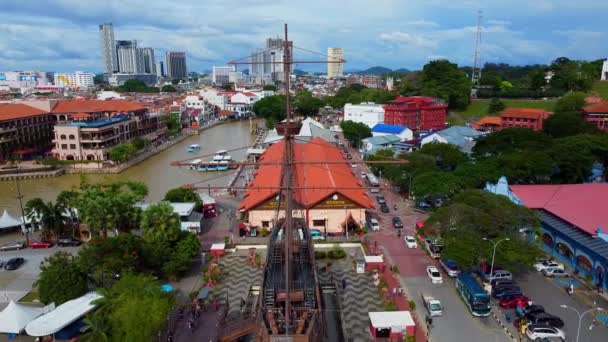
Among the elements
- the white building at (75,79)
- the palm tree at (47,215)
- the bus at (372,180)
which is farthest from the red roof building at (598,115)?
the white building at (75,79)

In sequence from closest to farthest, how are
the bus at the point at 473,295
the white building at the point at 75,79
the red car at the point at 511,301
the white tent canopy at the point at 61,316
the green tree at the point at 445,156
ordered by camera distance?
1. the white tent canopy at the point at 61,316
2. the bus at the point at 473,295
3. the red car at the point at 511,301
4. the green tree at the point at 445,156
5. the white building at the point at 75,79

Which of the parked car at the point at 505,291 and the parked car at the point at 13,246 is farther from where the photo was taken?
the parked car at the point at 13,246

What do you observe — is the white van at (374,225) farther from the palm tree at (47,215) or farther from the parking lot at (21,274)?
the palm tree at (47,215)

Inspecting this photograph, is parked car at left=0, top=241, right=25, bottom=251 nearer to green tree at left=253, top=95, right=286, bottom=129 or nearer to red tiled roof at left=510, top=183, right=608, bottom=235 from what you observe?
red tiled roof at left=510, top=183, right=608, bottom=235

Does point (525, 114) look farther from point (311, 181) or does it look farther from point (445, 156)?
point (311, 181)

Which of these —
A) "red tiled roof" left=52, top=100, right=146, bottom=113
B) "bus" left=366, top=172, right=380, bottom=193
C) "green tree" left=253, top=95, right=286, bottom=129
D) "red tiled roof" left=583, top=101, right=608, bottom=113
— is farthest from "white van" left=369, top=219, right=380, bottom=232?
"green tree" left=253, top=95, right=286, bottom=129

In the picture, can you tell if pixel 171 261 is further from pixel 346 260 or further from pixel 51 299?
pixel 346 260

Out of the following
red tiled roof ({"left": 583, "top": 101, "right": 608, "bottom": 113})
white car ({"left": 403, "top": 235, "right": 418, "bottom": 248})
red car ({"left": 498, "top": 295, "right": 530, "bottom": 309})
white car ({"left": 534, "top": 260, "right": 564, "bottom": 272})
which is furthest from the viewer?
red tiled roof ({"left": 583, "top": 101, "right": 608, "bottom": 113})
